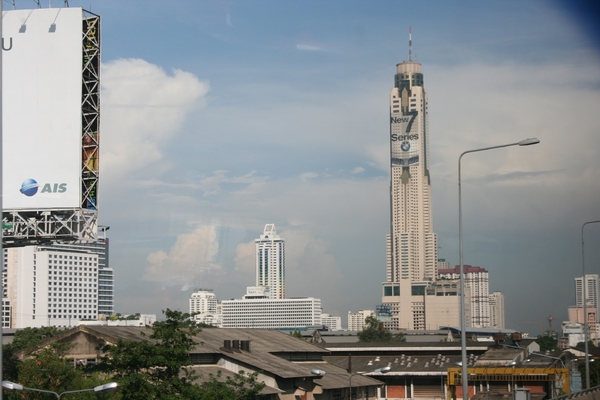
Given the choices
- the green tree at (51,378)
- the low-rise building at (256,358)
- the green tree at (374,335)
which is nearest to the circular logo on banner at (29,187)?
the low-rise building at (256,358)

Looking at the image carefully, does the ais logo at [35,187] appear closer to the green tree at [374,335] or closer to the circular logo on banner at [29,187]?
the circular logo on banner at [29,187]

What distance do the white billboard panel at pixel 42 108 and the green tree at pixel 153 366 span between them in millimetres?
9869

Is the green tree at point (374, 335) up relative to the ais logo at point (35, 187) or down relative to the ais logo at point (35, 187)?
down

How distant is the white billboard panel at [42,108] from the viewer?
135 ft

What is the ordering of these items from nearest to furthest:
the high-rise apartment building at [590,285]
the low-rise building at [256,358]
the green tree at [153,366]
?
1. the green tree at [153,366]
2. the low-rise building at [256,358]
3. the high-rise apartment building at [590,285]

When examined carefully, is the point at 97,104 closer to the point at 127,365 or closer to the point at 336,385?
the point at 127,365

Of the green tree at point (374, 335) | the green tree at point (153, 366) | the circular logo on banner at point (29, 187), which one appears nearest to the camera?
the green tree at point (153, 366)

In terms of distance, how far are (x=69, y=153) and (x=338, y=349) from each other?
4729 cm

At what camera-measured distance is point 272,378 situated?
4575 centimetres

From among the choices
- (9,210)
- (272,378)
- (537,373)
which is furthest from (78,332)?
(537,373)

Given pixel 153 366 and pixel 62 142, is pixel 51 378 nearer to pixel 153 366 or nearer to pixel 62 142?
pixel 153 366

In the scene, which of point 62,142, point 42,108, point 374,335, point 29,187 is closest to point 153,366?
point 29,187

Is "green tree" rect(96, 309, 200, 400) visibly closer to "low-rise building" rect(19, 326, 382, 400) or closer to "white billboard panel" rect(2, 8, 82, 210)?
"low-rise building" rect(19, 326, 382, 400)

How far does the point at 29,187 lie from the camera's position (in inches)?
1624
